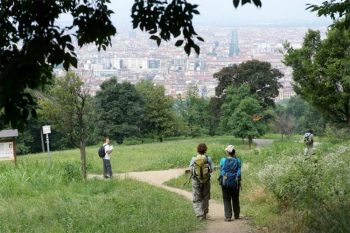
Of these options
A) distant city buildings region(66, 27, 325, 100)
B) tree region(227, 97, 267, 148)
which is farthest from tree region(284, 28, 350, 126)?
distant city buildings region(66, 27, 325, 100)

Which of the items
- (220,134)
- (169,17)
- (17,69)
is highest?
(169,17)

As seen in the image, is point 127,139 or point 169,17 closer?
point 169,17

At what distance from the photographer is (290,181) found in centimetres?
996

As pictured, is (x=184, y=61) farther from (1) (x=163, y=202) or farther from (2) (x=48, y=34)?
(2) (x=48, y=34)

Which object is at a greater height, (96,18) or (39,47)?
(96,18)

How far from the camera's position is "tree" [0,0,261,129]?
4449 mm

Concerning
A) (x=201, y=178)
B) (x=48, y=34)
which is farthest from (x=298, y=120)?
(x=48, y=34)

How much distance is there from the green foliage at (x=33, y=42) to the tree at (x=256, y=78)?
49.0m

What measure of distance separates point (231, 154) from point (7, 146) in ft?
37.8

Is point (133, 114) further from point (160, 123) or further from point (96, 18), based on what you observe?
point (96, 18)

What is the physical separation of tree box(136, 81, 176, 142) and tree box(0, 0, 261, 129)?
48.7m

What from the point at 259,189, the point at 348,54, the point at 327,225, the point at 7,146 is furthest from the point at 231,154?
the point at 348,54

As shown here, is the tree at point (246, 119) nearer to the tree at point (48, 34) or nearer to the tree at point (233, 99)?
the tree at point (233, 99)

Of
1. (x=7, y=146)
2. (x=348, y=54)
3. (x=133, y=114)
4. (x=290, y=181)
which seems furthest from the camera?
(x=133, y=114)
